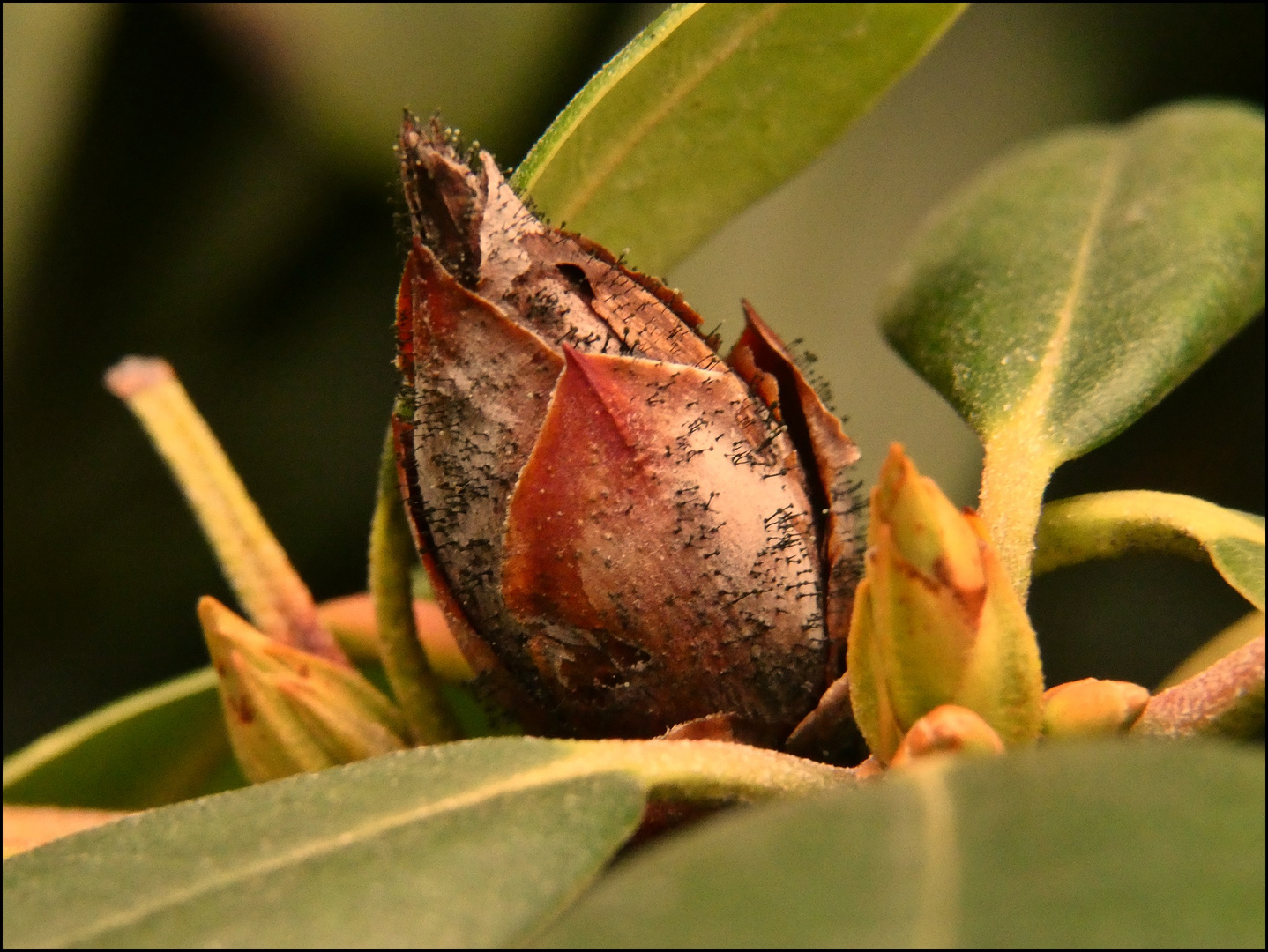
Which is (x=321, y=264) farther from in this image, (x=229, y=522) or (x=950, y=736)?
(x=950, y=736)

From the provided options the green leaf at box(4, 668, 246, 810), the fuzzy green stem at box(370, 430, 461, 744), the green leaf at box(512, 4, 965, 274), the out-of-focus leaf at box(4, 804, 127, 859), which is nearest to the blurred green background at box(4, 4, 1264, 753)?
the green leaf at box(512, 4, 965, 274)

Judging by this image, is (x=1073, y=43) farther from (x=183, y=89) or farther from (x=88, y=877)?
(x=88, y=877)

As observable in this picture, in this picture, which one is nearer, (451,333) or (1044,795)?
(1044,795)

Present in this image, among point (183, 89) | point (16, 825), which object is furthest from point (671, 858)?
point (183, 89)

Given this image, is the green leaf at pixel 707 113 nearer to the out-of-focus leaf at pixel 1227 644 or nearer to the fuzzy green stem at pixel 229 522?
the fuzzy green stem at pixel 229 522

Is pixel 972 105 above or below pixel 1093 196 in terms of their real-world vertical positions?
above

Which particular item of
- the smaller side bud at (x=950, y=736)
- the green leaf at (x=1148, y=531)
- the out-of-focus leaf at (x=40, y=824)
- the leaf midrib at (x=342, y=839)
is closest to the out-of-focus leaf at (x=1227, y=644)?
the green leaf at (x=1148, y=531)
